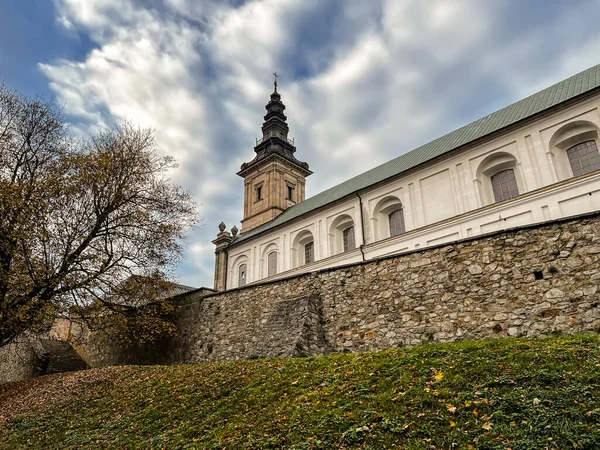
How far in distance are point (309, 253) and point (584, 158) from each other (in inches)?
662

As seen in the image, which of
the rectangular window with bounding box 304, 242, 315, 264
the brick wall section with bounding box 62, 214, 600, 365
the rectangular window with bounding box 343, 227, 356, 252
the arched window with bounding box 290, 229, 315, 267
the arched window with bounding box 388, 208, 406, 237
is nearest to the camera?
the brick wall section with bounding box 62, 214, 600, 365

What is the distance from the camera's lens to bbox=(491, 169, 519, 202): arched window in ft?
62.8

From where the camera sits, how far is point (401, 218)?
23453mm

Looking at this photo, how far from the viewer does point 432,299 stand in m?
9.86

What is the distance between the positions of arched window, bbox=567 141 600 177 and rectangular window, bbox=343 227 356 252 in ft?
39.5

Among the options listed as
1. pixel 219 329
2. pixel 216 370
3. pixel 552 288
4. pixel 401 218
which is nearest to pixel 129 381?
pixel 216 370

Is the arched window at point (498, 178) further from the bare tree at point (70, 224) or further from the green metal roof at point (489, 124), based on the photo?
the bare tree at point (70, 224)

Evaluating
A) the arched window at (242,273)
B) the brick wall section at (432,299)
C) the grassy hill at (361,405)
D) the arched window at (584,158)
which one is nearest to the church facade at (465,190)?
the arched window at (584,158)

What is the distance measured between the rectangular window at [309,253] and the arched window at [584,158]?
1553 centimetres

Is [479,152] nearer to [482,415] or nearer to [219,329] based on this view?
[219,329]

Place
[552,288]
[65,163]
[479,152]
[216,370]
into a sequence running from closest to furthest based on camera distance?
1. [552,288]
2. [216,370]
3. [65,163]
4. [479,152]

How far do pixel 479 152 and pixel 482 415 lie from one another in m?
18.0

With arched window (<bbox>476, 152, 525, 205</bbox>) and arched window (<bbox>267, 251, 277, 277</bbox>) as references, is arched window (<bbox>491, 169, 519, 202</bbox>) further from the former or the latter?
arched window (<bbox>267, 251, 277, 277</bbox>)

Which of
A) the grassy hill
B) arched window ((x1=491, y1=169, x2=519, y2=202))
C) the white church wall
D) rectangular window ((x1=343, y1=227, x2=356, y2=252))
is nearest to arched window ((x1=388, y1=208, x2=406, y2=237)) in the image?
the white church wall
